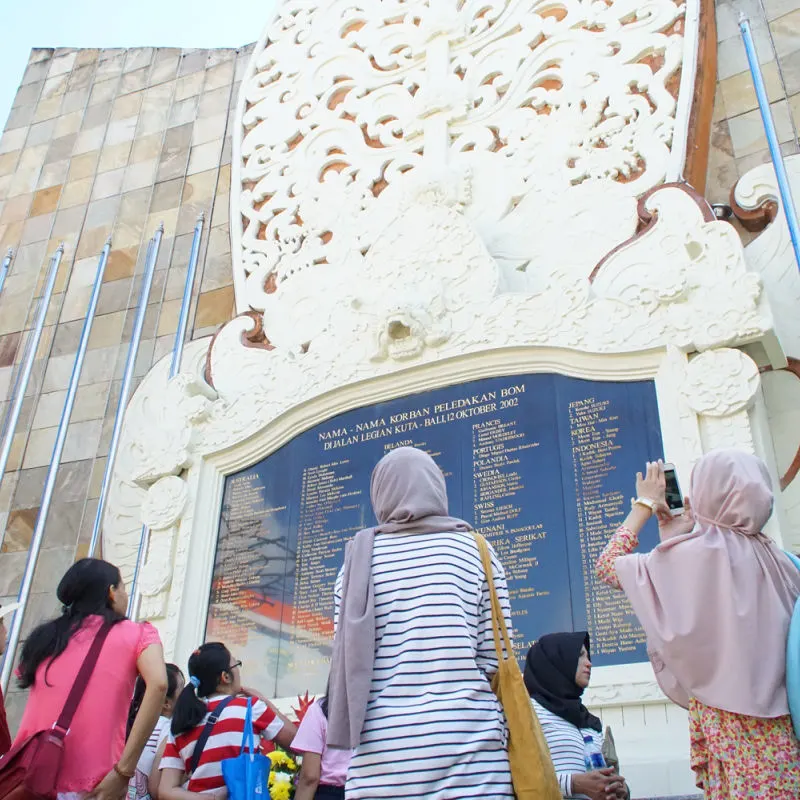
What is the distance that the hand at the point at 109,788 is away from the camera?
8.56 feet

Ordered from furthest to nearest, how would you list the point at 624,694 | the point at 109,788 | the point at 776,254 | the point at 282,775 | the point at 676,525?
1. the point at 776,254
2. the point at 624,694
3. the point at 282,775
4. the point at 676,525
5. the point at 109,788

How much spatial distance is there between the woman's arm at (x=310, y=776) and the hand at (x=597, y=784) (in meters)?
0.76

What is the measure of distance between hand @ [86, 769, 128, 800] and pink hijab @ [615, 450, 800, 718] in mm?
1510

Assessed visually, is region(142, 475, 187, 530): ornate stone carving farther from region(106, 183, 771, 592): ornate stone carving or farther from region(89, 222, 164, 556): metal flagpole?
region(89, 222, 164, 556): metal flagpole

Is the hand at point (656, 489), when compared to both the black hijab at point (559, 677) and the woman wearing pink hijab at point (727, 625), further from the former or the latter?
the black hijab at point (559, 677)

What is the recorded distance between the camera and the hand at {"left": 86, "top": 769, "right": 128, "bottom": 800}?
2609mm

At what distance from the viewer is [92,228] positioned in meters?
8.69

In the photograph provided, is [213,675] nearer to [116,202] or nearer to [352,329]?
[352,329]

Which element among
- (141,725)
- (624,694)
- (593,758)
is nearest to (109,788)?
(141,725)

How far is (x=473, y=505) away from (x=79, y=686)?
2.63m

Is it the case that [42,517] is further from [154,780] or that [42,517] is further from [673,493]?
[673,493]

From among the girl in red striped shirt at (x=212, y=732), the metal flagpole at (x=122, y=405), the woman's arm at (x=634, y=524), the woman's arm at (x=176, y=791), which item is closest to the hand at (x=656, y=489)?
the woman's arm at (x=634, y=524)

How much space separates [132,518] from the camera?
6.25 metres

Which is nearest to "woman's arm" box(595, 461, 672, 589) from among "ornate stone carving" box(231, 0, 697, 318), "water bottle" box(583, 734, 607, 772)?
"water bottle" box(583, 734, 607, 772)
